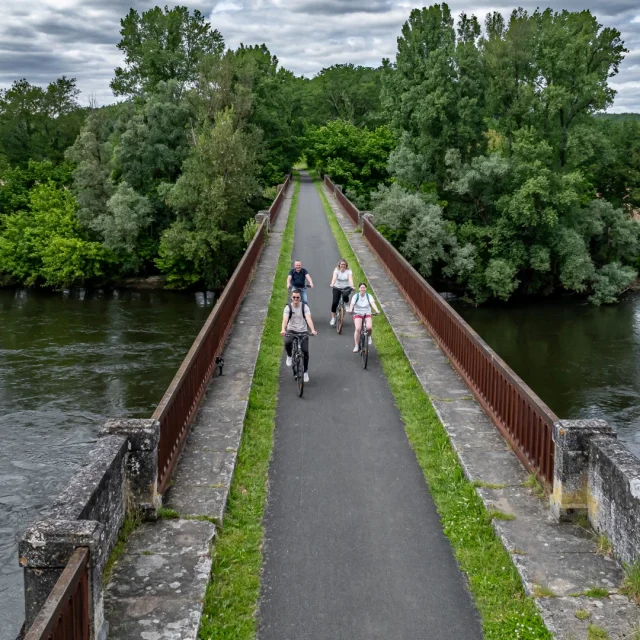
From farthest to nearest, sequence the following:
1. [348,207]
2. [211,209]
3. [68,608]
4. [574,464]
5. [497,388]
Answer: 1. [211,209]
2. [348,207]
3. [497,388]
4. [574,464]
5. [68,608]

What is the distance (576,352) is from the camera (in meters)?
30.6

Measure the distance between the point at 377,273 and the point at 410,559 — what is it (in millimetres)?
15142

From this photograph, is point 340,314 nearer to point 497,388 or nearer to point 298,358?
point 298,358

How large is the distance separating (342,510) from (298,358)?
4055mm

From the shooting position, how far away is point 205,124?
43.2 meters

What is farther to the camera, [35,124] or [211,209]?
[35,124]

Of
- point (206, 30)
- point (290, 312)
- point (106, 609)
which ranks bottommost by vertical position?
point (106, 609)

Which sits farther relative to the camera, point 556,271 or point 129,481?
point 556,271

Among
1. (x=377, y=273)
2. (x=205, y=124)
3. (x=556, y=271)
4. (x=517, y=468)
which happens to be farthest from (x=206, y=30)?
(x=517, y=468)

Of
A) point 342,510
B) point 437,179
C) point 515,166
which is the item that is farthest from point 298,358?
point 437,179

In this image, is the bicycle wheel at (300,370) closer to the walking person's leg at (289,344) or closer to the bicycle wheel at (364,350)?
the walking person's leg at (289,344)

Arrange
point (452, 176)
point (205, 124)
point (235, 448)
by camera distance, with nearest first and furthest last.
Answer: point (235, 448), point (452, 176), point (205, 124)

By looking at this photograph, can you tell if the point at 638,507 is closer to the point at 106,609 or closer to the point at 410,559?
the point at 410,559

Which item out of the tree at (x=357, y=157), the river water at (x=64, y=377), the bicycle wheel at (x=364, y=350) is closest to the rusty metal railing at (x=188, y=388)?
the bicycle wheel at (x=364, y=350)
